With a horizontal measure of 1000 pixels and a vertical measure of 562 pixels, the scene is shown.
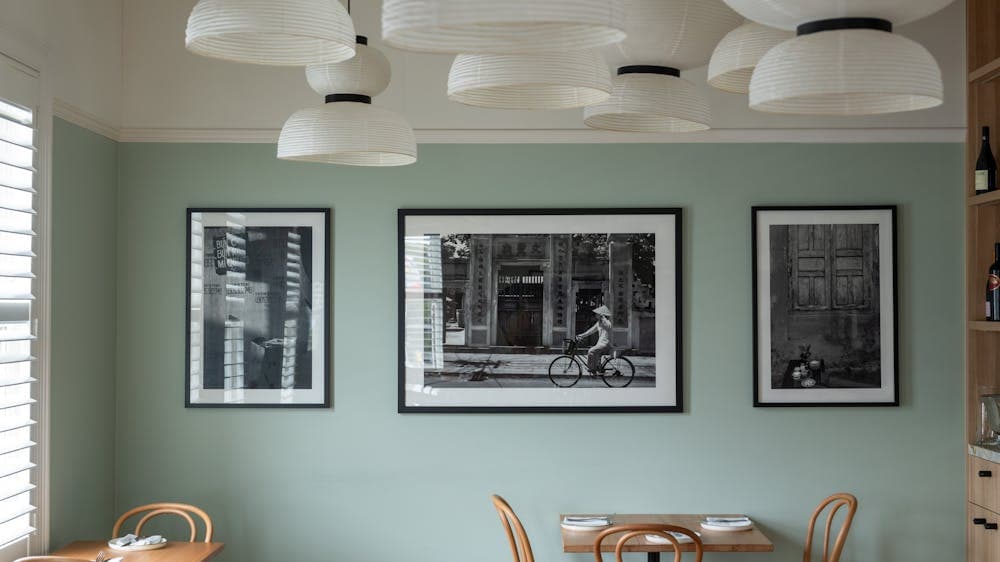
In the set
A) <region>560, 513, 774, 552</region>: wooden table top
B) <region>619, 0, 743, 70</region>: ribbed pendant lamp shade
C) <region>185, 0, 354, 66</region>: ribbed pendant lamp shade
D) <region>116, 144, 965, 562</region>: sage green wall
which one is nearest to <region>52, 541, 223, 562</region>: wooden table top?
<region>116, 144, 965, 562</region>: sage green wall

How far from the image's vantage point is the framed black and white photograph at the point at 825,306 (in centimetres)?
371

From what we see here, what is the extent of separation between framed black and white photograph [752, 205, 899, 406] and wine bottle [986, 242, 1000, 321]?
1.16 feet

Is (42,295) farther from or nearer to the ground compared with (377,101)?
nearer to the ground

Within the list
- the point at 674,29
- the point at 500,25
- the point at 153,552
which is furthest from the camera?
the point at 153,552

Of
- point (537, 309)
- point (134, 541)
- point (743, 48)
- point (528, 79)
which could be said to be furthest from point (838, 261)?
point (134, 541)

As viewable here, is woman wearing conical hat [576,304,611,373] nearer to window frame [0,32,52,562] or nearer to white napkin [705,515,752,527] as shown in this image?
white napkin [705,515,752,527]

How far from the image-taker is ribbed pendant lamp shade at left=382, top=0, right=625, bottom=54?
1.04 metres

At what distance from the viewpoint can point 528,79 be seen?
145 centimetres

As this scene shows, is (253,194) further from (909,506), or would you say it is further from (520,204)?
(909,506)

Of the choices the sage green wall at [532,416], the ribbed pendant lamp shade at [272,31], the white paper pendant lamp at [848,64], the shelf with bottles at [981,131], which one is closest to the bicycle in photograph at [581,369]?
the sage green wall at [532,416]

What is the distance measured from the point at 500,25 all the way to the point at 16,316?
2461 mm

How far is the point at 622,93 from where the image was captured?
68.0 inches

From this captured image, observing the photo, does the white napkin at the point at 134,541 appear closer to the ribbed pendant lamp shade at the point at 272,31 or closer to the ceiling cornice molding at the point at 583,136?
the ceiling cornice molding at the point at 583,136

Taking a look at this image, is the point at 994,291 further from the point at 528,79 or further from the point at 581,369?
the point at 528,79
